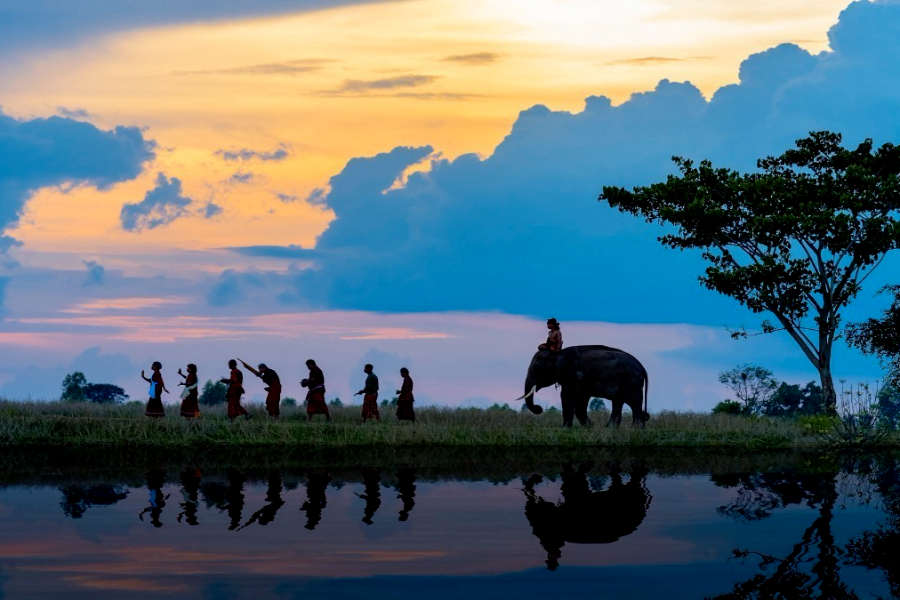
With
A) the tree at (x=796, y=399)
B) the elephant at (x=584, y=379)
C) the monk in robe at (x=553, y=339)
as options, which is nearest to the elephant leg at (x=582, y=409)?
the elephant at (x=584, y=379)

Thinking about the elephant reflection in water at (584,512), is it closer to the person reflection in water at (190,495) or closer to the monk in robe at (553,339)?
the person reflection in water at (190,495)

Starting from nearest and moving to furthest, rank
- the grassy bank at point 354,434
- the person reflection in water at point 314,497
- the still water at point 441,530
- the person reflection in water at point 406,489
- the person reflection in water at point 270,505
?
the still water at point 441,530 < the person reflection in water at point 270,505 < the person reflection in water at point 314,497 < the person reflection in water at point 406,489 < the grassy bank at point 354,434

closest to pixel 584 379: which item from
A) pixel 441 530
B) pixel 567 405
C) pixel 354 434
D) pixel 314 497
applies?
pixel 567 405

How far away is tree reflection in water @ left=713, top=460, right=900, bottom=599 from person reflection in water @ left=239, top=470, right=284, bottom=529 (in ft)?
20.5

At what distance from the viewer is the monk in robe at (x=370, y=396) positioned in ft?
104

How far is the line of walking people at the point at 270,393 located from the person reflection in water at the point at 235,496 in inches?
370

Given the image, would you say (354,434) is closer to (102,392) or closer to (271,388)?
(271,388)

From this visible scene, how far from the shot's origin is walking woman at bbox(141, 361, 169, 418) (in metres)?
30.3

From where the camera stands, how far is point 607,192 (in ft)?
130

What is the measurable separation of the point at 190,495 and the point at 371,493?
9.37 feet

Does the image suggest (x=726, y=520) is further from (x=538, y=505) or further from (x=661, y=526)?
(x=538, y=505)

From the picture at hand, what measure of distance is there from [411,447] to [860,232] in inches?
743

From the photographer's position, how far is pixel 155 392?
99.7 feet

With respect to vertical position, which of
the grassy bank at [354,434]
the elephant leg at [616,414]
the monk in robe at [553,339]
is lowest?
the grassy bank at [354,434]
